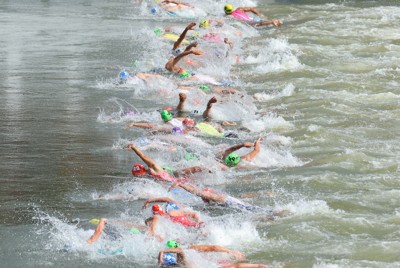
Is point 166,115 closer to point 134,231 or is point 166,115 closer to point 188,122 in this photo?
point 188,122

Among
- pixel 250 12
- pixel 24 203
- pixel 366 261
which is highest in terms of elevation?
pixel 366 261

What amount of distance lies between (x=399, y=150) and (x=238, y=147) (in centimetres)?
351

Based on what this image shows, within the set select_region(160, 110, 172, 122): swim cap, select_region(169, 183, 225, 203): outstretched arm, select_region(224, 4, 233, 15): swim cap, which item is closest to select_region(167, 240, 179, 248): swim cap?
select_region(169, 183, 225, 203): outstretched arm

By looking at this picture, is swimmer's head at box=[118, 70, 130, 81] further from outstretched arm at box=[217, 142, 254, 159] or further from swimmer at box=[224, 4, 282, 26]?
swimmer at box=[224, 4, 282, 26]

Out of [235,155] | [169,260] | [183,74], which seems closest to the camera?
[169,260]

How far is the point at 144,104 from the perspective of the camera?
25.8 metres

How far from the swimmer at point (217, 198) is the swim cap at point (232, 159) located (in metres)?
2.38

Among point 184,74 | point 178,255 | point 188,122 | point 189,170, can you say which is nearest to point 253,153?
point 189,170

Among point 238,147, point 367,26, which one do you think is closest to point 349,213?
point 238,147

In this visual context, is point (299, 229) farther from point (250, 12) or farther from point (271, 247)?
point (250, 12)

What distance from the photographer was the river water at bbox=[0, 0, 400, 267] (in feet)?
48.6

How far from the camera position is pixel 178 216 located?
50.0 ft

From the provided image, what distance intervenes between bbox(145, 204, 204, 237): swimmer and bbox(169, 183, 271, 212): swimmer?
130cm

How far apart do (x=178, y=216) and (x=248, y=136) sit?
7723 millimetres
